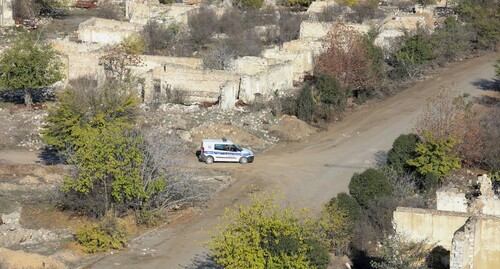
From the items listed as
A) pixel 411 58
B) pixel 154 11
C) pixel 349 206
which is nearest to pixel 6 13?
pixel 154 11

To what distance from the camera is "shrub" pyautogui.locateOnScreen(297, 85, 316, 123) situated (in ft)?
143

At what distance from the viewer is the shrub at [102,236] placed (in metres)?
30.9

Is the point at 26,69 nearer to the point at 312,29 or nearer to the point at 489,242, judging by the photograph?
the point at 312,29

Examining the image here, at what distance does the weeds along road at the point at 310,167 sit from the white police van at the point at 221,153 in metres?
0.28

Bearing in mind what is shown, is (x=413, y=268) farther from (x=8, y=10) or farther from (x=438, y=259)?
(x=8, y=10)

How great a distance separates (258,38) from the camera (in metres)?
57.2

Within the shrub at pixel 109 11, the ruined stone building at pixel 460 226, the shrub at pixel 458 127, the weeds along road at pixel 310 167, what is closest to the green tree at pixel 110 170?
the weeds along road at pixel 310 167

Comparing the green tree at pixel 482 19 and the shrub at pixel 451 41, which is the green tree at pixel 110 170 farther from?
the green tree at pixel 482 19

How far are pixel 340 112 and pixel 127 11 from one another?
21.5m

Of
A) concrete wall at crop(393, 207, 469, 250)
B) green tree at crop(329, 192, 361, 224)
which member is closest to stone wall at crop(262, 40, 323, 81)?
green tree at crop(329, 192, 361, 224)

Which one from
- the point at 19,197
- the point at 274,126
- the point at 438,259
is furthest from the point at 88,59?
the point at 438,259

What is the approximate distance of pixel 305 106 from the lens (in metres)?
43.6

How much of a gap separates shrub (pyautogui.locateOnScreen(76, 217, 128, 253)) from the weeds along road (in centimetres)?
39

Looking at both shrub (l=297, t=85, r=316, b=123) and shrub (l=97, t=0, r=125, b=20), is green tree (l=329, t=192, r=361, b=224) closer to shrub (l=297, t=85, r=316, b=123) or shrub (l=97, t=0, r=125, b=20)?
shrub (l=297, t=85, r=316, b=123)
